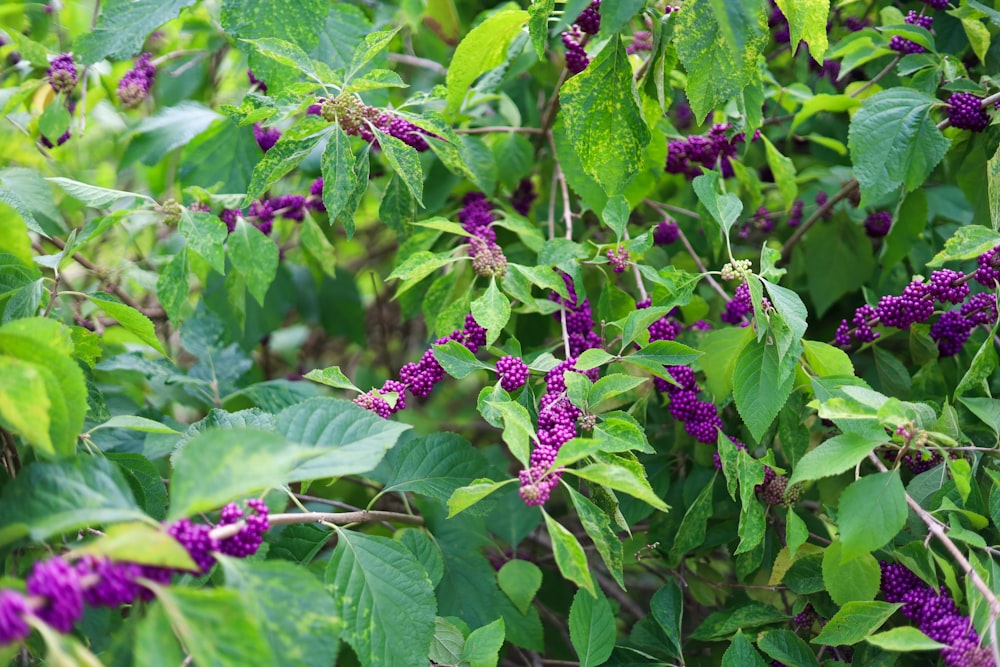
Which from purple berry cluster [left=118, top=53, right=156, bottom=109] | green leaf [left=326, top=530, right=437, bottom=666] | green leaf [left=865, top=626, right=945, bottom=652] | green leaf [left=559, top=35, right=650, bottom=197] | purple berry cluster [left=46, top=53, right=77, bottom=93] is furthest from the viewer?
purple berry cluster [left=118, top=53, right=156, bottom=109]

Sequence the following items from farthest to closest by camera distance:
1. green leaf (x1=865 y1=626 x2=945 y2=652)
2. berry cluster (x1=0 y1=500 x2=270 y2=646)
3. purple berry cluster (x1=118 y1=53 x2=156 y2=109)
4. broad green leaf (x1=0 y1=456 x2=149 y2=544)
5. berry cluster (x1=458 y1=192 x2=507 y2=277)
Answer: purple berry cluster (x1=118 y1=53 x2=156 y2=109), berry cluster (x1=458 y1=192 x2=507 y2=277), green leaf (x1=865 y1=626 x2=945 y2=652), broad green leaf (x1=0 y1=456 x2=149 y2=544), berry cluster (x1=0 y1=500 x2=270 y2=646)

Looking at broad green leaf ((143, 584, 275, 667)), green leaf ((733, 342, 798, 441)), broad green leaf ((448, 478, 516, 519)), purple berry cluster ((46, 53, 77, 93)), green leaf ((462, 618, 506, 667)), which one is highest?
purple berry cluster ((46, 53, 77, 93))

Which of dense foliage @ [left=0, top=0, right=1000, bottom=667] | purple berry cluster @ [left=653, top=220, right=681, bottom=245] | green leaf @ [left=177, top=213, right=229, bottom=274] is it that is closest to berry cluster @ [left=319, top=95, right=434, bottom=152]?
dense foliage @ [left=0, top=0, right=1000, bottom=667]

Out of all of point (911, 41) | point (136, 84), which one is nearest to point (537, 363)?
point (911, 41)

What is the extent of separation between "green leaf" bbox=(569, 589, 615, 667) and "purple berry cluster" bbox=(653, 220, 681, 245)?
2.77 feet

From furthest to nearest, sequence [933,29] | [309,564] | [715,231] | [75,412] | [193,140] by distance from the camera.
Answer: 1. [193,140]
2. [933,29]
3. [715,231]
4. [309,564]
5. [75,412]

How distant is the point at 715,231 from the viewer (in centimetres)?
160

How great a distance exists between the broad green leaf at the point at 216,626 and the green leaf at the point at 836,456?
0.72 meters

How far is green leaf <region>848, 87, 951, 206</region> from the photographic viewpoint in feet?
4.75

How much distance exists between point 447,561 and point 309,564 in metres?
0.39

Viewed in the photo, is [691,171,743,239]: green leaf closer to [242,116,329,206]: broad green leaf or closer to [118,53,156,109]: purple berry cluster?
[242,116,329,206]: broad green leaf

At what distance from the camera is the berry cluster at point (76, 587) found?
0.65 m

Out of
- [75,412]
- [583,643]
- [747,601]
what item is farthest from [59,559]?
[747,601]

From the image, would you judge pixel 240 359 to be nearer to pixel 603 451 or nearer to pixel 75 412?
pixel 75 412
